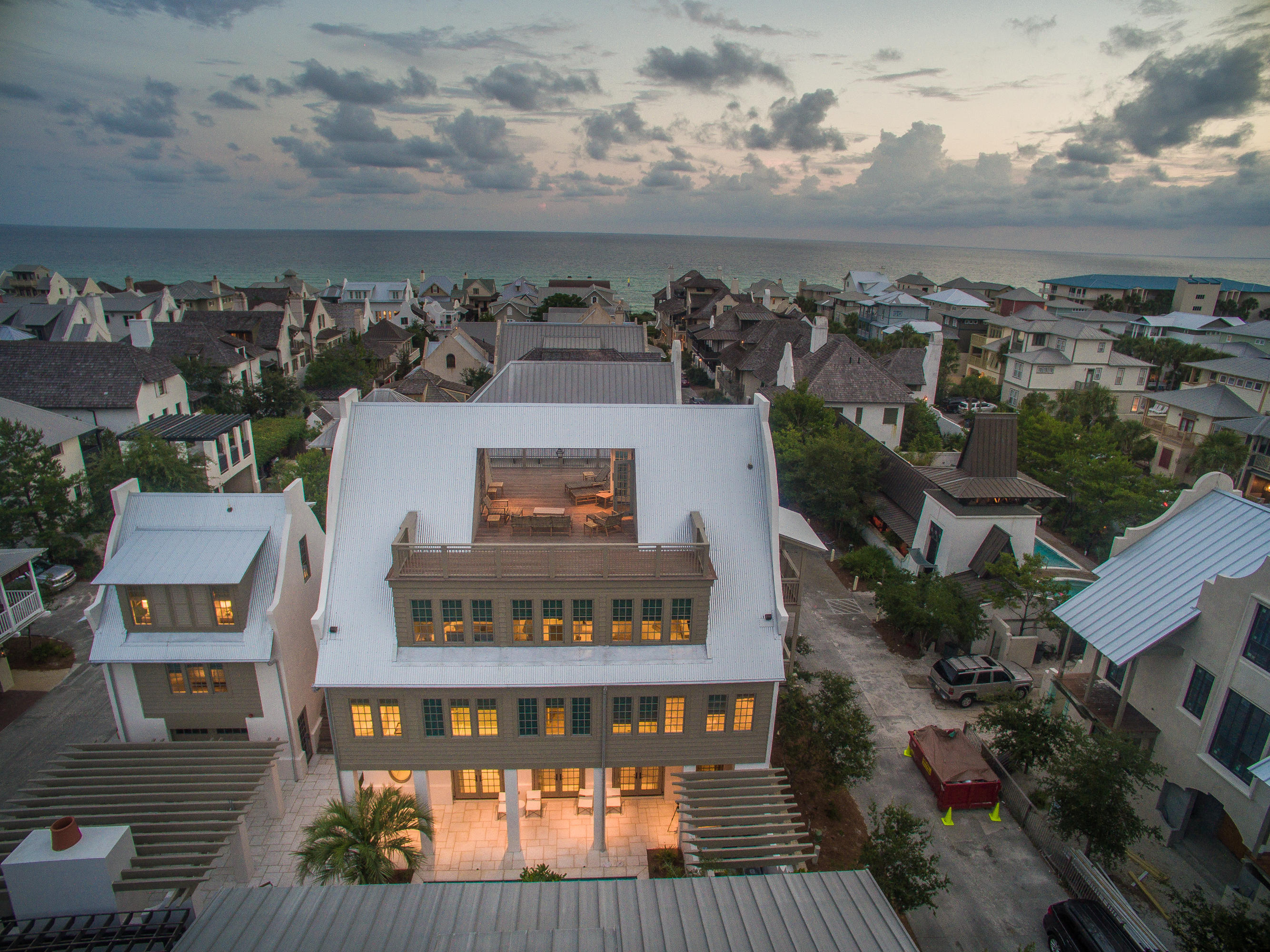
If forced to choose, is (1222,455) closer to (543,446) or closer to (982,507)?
(982,507)

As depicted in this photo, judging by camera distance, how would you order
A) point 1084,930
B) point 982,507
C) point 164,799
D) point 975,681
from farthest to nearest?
1. point 982,507
2. point 975,681
3. point 164,799
4. point 1084,930

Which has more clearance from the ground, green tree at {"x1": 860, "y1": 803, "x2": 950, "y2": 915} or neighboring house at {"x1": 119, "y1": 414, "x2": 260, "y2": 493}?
neighboring house at {"x1": 119, "y1": 414, "x2": 260, "y2": 493}

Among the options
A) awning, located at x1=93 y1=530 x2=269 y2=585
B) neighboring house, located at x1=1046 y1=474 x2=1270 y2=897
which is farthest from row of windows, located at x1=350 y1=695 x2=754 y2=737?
neighboring house, located at x1=1046 y1=474 x2=1270 y2=897

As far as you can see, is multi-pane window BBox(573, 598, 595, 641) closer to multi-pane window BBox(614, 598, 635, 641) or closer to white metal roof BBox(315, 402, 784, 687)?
white metal roof BBox(315, 402, 784, 687)

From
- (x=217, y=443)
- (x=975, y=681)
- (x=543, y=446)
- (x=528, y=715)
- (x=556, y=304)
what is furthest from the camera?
(x=556, y=304)

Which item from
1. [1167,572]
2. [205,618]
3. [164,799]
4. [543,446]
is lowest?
[164,799]

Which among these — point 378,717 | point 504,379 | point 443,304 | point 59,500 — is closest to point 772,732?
point 378,717

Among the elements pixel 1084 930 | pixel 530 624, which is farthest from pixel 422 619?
pixel 1084 930
